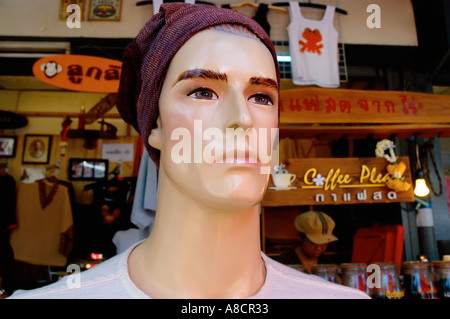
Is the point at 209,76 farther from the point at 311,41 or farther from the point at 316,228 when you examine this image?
the point at 316,228

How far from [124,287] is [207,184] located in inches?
15.2

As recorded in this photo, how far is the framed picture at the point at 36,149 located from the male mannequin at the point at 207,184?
12.9 ft

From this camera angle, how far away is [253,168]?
36.0 inches

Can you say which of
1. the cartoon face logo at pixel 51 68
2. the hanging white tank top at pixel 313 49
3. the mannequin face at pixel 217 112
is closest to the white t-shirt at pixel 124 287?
the mannequin face at pixel 217 112

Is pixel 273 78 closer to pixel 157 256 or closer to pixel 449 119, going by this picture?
pixel 157 256

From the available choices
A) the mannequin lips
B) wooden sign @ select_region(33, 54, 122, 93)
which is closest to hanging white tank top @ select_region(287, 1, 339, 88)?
wooden sign @ select_region(33, 54, 122, 93)

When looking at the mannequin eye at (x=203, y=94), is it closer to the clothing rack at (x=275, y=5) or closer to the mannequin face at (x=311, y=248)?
the clothing rack at (x=275, y=5)

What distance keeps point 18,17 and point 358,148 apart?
14.1ft

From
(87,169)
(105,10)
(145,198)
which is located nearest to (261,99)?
(145,198)

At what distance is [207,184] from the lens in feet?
2.97

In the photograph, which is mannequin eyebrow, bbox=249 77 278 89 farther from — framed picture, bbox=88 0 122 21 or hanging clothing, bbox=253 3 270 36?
framed picture, bbox=88 0 122 21

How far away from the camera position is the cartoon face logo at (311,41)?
9.94 ft

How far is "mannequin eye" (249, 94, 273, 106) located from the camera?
108 centimetres
